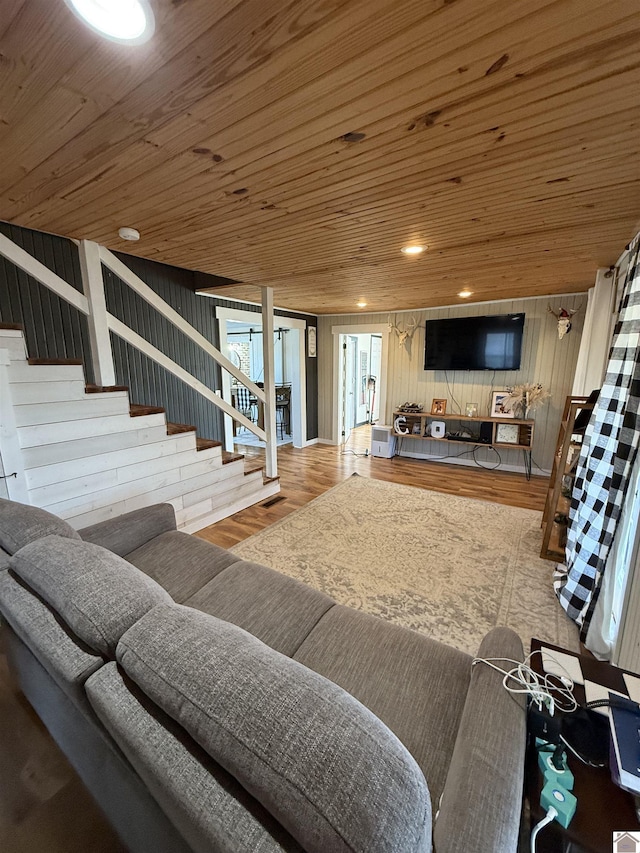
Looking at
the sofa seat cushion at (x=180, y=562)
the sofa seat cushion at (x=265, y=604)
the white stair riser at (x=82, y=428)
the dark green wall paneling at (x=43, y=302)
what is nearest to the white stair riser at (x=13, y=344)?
the white stair riser at (x=82, y=428)

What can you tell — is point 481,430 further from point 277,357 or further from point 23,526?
point 23,526

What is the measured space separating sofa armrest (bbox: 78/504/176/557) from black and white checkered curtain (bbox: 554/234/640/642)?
236 centimetres

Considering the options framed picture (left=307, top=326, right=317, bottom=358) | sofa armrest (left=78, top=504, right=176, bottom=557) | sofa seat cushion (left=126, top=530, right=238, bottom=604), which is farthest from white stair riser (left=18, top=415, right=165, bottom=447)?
framed picture (left=307, top=326, right=317, bottom=358)

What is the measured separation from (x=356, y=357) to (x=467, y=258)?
4.43 m

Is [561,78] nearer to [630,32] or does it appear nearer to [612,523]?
[630,32]

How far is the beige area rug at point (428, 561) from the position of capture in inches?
81.2

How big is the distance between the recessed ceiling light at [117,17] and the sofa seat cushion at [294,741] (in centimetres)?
134

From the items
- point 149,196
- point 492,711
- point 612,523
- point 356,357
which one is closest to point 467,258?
point 612,523

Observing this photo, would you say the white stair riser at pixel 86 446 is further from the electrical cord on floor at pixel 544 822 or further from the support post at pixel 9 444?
the electrical cord on floor at pixel 544 822

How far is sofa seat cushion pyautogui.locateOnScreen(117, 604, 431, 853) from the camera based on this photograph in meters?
0.51

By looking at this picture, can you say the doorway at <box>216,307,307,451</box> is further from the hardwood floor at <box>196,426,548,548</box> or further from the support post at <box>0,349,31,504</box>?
the support post at <box>0,349,31,504</box>

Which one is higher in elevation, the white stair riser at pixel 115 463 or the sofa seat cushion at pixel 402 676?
the white stair riser at pixel 115 463

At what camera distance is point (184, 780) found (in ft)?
2.04

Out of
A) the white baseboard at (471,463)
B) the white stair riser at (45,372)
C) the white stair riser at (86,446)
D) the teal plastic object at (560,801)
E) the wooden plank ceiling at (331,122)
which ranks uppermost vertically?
the wooden plank ceiling at (331,122)
